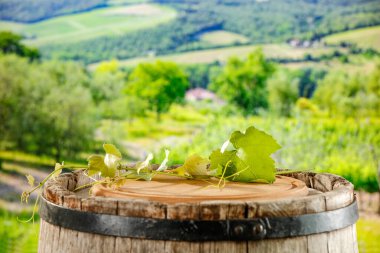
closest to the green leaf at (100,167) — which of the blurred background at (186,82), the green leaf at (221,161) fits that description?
the green leaf at (221,161)

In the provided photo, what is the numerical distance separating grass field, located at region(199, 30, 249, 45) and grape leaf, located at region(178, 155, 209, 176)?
15.8 feet

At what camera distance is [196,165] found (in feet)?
5.16

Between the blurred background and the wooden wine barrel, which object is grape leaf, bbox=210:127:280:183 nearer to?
the wooden wine barrel

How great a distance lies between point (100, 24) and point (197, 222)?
5.42 m

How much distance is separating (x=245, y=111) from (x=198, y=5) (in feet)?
4.10

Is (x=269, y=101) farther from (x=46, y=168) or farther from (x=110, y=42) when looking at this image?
(x=46, y=168)

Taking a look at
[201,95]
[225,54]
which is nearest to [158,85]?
[201,95]

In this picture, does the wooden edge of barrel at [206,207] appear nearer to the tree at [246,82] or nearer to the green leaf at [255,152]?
the green leaf at [255,152]

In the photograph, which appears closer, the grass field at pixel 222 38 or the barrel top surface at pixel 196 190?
the barrel top surface at pixel 196 190

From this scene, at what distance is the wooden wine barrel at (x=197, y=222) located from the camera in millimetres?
1223

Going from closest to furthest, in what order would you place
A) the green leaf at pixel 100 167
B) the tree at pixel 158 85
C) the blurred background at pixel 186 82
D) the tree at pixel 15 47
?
the green leaf at pixel 100 167 → the blurred background at pixel 186 82 → the tree at pixel 158 85 → the tree at pixel 15 47

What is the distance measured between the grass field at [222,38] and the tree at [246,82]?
10.3 inches

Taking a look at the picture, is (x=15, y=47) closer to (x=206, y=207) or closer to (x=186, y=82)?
(x=186, y=82)

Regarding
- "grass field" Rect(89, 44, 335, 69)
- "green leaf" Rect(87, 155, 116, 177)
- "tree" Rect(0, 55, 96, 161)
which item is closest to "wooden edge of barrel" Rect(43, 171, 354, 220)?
"green leaf" Rect(87, 155, 116, 177)
